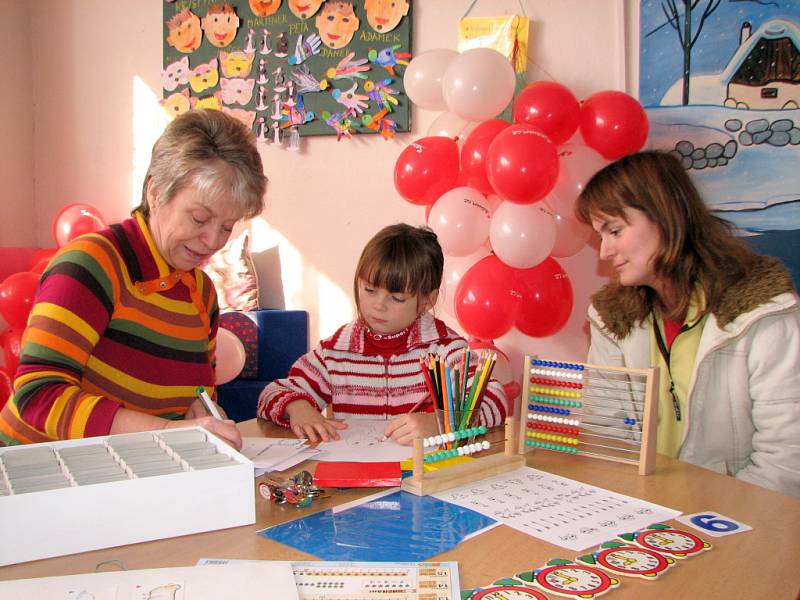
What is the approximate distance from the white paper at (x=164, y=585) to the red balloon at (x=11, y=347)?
8.53 feet

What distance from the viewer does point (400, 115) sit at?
326cm

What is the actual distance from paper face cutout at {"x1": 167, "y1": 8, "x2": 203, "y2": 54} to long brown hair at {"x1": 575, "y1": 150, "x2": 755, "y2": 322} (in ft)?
9.53

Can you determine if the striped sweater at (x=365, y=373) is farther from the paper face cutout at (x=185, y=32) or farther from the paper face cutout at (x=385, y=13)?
the paper face cutout at (x=185, y=32)

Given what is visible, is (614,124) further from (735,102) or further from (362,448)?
(362,448)

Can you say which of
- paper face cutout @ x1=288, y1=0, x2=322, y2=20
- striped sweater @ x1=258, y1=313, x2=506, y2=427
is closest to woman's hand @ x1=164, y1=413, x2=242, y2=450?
striped sweater @ x1=258, y1=313, x2=506, y2=427

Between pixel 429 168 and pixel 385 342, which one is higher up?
pixel 429 168

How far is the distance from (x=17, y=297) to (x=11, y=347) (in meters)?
0.24

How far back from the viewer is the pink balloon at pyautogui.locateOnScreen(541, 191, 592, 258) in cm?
246

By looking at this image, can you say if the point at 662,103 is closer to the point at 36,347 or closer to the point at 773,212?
the point at 773,212

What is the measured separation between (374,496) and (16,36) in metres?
4.30

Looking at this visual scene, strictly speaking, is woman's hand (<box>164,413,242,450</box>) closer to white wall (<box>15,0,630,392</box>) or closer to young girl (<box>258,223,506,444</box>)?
young girl (<box>258,223,506,444</box>)

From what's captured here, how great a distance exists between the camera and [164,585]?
2.26 feet

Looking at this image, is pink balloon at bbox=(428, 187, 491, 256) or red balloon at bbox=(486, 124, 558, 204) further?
pink balloon at bbox=(428, 187, 491, 256)

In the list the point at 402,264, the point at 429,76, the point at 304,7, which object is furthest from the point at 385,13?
the point at 402,264
